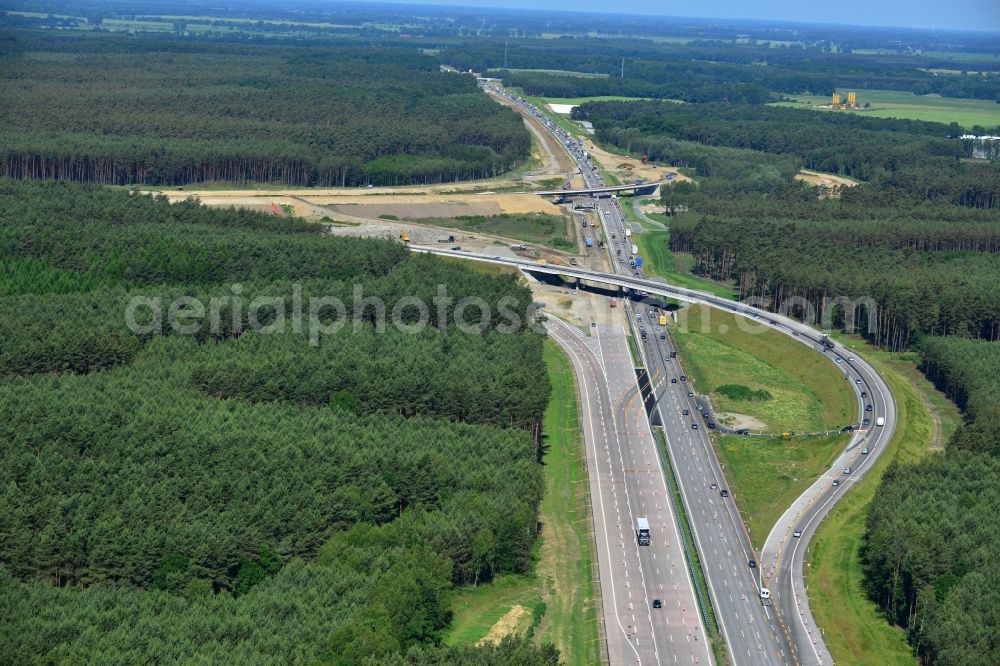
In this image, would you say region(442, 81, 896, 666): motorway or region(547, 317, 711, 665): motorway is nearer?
region(547, 317, 711, 665): motorway

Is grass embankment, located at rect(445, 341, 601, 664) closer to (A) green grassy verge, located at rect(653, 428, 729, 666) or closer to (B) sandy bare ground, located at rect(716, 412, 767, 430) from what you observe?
(A) green grassy verge, located at rect(653, 428, 729, 666)

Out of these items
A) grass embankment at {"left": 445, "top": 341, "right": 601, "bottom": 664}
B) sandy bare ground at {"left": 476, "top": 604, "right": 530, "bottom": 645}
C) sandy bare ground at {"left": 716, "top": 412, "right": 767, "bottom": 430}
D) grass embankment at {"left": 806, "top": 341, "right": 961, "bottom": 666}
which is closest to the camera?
sandy bare ground at {"left": 476, "top": 604, "right": 530, "bottom": 645}

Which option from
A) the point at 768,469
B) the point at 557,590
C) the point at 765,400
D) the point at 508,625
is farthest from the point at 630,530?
the point at 765,400

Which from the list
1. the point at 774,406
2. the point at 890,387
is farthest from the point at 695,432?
the point at 890,387

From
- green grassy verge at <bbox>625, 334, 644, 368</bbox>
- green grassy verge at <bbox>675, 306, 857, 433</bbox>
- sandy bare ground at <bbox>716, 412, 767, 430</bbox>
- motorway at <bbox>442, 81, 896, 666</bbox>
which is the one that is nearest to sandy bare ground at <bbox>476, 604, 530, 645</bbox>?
motorway at <bbox>442, 81, 896, 666</bbox>

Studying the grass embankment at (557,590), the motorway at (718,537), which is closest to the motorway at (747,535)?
the motorway at (718,537)

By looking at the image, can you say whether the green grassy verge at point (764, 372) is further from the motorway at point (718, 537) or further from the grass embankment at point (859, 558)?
the grass embankment at point (859, 558)

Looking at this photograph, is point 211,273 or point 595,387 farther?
point 211,273

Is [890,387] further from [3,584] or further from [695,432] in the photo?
[3,584]
